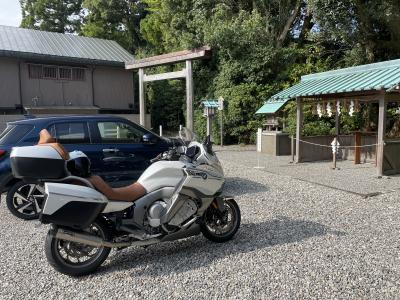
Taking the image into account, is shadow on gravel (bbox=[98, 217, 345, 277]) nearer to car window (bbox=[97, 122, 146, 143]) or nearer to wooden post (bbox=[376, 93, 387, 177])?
car window (bbox=[97, 122, 146, 143])

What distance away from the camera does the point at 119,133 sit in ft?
21.7

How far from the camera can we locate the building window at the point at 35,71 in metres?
17.5

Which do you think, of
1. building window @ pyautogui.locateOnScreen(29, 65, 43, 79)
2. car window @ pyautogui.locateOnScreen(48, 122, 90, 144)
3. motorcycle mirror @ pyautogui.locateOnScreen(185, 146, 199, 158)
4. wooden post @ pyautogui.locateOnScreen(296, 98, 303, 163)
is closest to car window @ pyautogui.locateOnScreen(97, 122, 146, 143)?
car window @ pyautogui.locateOnScreen(48, 122, 90, 144)

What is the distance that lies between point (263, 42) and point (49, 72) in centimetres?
1071

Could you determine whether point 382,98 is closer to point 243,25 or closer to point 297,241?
point 297,241

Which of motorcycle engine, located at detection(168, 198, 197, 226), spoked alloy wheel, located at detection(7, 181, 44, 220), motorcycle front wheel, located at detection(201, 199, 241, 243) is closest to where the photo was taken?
motorcycle engine, located at detection(168, 198, 197, 226)

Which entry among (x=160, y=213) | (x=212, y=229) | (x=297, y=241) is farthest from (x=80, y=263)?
(x=297, y=241)

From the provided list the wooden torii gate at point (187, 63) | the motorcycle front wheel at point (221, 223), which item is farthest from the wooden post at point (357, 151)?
the motorcycle front wheel at point (221, 223)

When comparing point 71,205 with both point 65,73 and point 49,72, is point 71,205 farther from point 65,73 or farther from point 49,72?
point 65,73

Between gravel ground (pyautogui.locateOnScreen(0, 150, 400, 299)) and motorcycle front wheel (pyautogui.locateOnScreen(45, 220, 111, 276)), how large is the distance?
114mm

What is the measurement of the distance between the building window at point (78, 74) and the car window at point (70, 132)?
1342 cm

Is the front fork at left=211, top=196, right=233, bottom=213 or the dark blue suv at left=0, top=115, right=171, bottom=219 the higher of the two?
the dark blue suv at left=0, top=115, right=171, bottom=219

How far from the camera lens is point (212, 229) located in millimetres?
4629

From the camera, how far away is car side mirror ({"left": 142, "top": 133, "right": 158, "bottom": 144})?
21.5 ft
